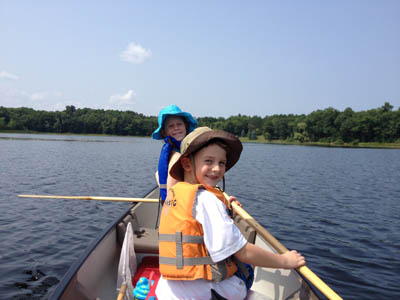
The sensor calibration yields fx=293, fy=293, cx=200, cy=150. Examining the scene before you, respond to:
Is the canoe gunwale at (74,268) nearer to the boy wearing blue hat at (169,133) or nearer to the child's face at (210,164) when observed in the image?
the boy wearing blue hat at (169,133)

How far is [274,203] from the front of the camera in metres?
11.7

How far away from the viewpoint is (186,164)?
204 centimetres

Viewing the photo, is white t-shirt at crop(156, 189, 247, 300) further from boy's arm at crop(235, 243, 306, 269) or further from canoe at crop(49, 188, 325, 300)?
canoe at crop(49, 188, 325, 300)

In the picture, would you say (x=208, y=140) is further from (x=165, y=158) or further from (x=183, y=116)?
(x=183, y=116)

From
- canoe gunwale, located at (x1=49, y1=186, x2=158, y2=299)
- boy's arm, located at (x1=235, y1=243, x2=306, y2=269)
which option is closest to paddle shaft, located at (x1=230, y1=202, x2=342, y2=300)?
boy's arm, located at (x1=235, y1=243, x2=306, y2=269)

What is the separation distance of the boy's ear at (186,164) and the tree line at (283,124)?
286ft

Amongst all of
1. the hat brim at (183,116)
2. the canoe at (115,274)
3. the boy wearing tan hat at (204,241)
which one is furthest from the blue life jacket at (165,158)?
the boy wearing tan hat at (204,241)

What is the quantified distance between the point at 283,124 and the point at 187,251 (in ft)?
335

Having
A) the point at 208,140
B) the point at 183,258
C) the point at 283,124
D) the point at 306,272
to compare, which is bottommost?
the point at 306,272

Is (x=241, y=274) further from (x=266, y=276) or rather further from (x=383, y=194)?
(x=383, y=194)

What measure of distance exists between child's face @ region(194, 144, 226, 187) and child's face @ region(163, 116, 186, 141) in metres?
1.59

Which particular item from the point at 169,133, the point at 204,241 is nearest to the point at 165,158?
the point at 169,133

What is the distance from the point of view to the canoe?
256cm

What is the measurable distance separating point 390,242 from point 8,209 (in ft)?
37.5
